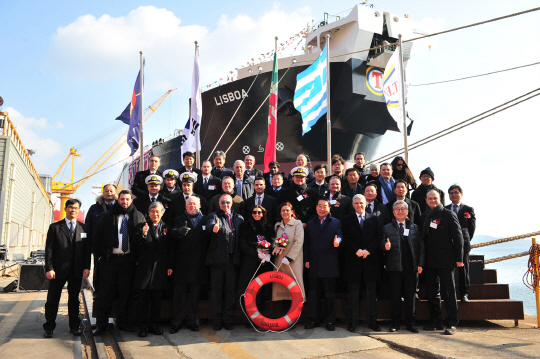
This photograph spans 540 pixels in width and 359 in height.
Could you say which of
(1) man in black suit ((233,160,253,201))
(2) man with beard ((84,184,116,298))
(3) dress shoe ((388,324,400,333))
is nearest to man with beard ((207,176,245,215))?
(1) man in black suit ((233,160,253,201))

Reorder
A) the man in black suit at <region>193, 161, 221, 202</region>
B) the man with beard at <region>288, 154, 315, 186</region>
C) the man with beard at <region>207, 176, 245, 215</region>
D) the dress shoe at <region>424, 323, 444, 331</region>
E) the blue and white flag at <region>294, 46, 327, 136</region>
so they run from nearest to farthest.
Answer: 1. the dress shoe at <region>424, 323, 444, 331</region>
2. the man with beard at <region>207, 176, 245, 215</region>
3. the man in black suit at <region>193, 161, 221, 202</region>
4. the man with beard at <region>288, 154, 315, 186</region>
5. the blue and white flag at <region>294, 46, 327, 136</region>

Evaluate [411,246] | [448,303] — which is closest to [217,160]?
[411,246]

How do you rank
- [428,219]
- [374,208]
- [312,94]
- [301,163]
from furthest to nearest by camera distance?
[312,94], [301,163], [374,208], [428,219]

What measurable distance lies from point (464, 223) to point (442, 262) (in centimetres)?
115

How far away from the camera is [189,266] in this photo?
5102 mm

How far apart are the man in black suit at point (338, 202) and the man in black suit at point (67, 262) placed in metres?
3.27

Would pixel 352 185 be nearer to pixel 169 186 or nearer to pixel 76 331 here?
pixel 169 186

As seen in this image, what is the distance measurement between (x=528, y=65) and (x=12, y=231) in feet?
54.8

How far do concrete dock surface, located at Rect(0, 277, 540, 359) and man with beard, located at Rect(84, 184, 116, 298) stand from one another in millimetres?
738

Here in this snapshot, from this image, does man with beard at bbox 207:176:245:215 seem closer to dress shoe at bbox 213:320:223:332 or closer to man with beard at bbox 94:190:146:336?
man with beard at bbox 94:190:146:336

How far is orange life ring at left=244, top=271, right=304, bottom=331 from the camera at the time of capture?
5.00 meters

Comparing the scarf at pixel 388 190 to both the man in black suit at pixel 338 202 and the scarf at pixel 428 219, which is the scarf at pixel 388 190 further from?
the scarf at pixel 428 219

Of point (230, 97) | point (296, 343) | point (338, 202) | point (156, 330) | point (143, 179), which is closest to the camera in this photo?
point (296, 343)

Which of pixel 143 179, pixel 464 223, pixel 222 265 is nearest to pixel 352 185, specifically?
pixel 464 223
